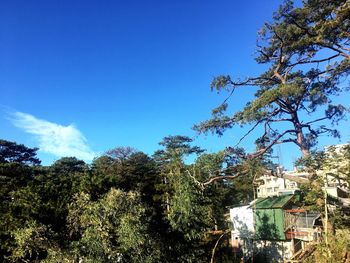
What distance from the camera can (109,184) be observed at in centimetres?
1293

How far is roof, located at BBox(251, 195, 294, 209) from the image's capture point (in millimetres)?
17359

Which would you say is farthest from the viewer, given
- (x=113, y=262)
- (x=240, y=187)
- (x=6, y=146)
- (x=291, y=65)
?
(x=6, y=146)

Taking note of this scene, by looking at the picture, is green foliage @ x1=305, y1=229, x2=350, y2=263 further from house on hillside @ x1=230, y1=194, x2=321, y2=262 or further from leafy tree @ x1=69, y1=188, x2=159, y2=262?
leafy tree @ x1=69, y1=188, x2=159, y2=262

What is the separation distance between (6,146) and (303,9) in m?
34.3

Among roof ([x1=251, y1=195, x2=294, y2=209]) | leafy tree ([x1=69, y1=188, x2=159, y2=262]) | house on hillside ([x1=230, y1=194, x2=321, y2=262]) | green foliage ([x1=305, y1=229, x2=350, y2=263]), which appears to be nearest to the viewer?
leafy tree ([x1=69, y1=188, x2=159, y2=262])

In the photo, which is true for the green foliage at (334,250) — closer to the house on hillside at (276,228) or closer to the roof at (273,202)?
the house on hillside at (276,228)

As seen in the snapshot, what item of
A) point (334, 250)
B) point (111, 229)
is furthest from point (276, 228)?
point (111, 229)

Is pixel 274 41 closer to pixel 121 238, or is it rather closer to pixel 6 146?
pixel 121 238

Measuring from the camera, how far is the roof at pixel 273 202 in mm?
17359

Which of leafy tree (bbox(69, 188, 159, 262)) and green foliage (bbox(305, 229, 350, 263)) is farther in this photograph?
green foliage (bbox(305, 229, 350, 263))

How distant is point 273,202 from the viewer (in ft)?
58.9

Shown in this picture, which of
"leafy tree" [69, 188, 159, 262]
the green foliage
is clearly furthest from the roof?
"leafy tree" [69, 188, 159, 262]

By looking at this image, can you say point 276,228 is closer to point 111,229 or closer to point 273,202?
point 273,202

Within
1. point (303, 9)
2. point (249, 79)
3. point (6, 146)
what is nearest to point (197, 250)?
point (249, 79)
